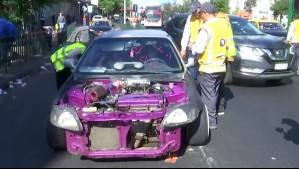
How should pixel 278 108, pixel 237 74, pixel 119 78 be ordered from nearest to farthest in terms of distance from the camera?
1. pixel 119 78
2. pixel 278 108
3. pixel 237 74

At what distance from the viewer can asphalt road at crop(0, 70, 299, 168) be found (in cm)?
495

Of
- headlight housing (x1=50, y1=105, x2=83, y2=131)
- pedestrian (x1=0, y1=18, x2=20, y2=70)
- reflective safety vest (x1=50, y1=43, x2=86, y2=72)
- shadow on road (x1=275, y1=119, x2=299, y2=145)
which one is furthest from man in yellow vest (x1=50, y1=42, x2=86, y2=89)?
pedestrian (x1=0, y1=18, x2=20, y2=70)

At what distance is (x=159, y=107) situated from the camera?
4781 millimetres

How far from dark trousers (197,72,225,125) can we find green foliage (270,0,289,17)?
58.8m

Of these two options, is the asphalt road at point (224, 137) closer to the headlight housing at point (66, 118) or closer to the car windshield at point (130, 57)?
the headlight housing at point (66, 118)

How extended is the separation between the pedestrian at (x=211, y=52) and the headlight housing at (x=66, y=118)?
7.46 ft

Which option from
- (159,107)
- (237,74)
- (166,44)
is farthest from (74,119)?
(237,74)

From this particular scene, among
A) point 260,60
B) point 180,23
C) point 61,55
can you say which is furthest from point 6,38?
point 260,60

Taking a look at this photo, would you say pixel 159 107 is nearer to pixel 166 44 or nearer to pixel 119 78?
pixel 119 78

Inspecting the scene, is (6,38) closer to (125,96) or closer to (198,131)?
(125,96)

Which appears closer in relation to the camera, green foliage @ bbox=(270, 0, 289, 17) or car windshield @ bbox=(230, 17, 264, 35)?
car windshield @ bbox=(230, 17, 264, 35)

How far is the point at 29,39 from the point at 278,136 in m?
11.0

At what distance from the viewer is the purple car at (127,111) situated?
464 centimetres

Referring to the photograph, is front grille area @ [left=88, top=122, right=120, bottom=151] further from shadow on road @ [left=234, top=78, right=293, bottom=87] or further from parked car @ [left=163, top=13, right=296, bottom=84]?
shadow on road @ [left=234, top=78, right=293, bottom=87]
